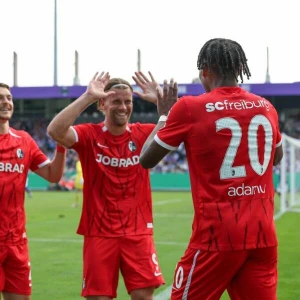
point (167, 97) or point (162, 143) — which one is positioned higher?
point (167, 97)

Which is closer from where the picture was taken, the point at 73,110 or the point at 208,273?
the point at 208,273

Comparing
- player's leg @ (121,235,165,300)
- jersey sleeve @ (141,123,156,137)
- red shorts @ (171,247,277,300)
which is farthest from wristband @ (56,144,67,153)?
red shorts @ (171,247,277,300)

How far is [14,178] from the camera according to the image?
6.57 m

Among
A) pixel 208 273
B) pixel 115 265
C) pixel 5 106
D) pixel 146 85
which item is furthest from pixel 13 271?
pixel 208 273

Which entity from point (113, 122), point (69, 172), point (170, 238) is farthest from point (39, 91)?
point (113, 122)

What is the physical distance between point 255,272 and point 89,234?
2.01m

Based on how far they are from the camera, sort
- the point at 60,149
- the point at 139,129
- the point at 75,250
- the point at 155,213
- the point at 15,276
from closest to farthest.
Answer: the point at 15,276, the point at 139,129, the point at 60,149, the point at 75,250, the point at 155,213

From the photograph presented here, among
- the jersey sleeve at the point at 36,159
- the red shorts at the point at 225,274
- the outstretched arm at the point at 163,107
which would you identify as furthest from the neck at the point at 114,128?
the red shorts at the point at 225,274

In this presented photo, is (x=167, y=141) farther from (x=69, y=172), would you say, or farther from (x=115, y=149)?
(x=69, y=172)

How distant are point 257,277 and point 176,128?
3.24 feet

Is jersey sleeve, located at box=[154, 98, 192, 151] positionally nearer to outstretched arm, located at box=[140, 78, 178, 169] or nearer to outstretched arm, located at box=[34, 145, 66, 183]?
outstretched arm, located at box=[140, 78, 178, 169]

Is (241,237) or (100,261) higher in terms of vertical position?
(241,237)

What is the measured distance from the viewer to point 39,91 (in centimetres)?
4725

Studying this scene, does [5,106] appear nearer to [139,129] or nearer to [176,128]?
[139,129]
